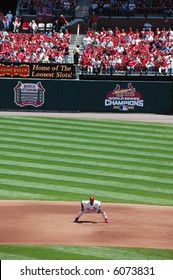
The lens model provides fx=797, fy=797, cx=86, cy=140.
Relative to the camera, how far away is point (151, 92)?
1797 inches

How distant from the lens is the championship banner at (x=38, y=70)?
45.4 m

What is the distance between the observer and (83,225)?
Answer: 915 inches

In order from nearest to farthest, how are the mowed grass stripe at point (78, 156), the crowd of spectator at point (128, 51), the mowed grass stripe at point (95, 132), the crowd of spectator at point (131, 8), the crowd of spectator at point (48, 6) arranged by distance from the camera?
the mowed grass stripe at point (78, 156) < the mowed grass stripe at point (95, 132) < the crowd of spectator at point (128, 51) < the crowd of spectator at point (131, 8) < the crowd of spectator at point (48, 6)

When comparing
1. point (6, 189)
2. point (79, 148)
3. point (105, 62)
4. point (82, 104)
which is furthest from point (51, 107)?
point (6, 189)

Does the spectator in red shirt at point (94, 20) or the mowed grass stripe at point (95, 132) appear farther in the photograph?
the spectator in red shirt at point (94, 20)

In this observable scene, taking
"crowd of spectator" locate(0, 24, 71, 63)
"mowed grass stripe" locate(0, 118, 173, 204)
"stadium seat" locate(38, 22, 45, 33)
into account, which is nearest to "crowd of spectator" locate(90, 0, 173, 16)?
"stadium seat" locate(38, 22, 45, 33)

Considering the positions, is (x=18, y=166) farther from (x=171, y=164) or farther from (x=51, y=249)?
Answer: (x=51, y=249)

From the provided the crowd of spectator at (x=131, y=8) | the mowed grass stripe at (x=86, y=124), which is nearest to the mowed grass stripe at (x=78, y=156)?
the mowed grass stripe at (x=86, y=124)

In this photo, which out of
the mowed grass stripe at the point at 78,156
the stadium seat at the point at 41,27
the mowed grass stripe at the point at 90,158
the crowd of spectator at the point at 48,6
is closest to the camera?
the mowed grass stripe at the point at 90,158

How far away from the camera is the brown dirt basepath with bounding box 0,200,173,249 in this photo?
21.8m

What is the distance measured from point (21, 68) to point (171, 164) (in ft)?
52.0

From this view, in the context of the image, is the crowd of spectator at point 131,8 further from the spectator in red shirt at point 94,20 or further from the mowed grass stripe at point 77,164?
the mowed grass stripe at point 77,164

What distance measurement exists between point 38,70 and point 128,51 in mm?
7166

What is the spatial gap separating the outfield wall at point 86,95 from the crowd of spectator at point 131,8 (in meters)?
12.9
